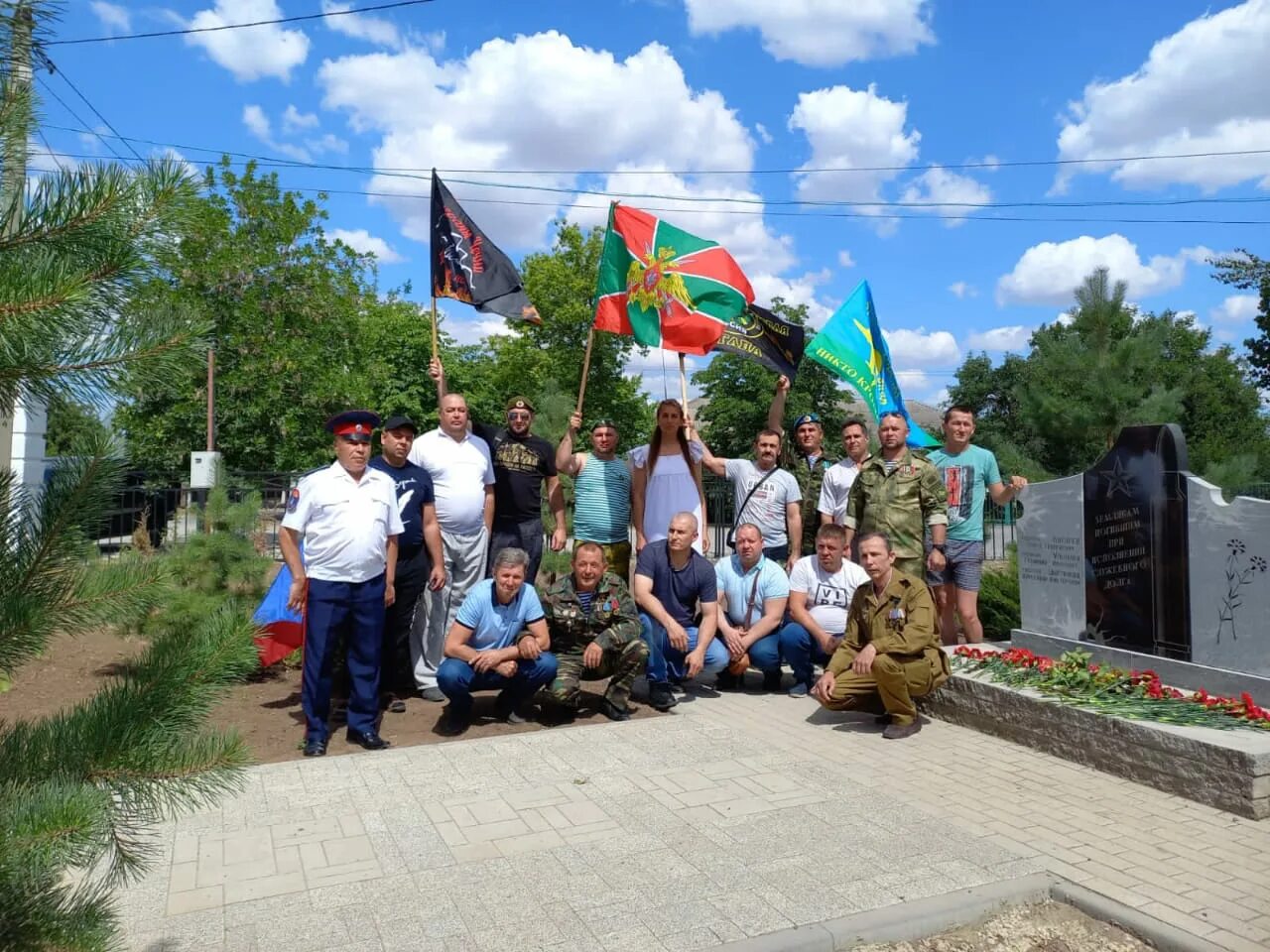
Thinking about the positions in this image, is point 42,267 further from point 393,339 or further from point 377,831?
point 393,339

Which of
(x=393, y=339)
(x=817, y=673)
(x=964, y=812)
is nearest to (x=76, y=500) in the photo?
(x=964, y=812)

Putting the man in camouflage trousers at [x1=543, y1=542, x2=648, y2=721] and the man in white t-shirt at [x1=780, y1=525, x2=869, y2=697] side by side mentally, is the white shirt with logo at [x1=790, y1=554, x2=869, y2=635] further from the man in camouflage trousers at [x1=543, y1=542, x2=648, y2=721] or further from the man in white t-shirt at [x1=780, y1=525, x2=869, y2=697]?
the man in camouflage trousers at [x1=543, y1=542, x2=648, y2=721]

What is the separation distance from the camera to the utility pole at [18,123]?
1562 mm

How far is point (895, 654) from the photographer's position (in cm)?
552

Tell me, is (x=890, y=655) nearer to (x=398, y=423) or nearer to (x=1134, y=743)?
(x=1134, y=743)

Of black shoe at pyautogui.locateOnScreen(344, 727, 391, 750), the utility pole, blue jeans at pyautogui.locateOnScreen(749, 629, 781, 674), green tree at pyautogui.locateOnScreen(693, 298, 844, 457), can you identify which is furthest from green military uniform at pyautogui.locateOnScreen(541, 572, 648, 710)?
green tree at pyautogui.locateOnScreen(693, 298, 844, 457)

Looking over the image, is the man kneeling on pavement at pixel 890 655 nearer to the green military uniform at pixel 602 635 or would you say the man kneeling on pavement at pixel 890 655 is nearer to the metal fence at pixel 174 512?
the green military uniform at pixel 602 635

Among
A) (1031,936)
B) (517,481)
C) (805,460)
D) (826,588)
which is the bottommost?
(1031,936)

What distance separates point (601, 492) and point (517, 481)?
597 mm

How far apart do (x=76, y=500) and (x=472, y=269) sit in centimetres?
556

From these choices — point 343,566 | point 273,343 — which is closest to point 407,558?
point 343,566

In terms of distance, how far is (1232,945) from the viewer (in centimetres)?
304

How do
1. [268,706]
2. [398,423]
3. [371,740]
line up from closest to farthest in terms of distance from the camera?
[371,740] < [398,423] < [268,706]

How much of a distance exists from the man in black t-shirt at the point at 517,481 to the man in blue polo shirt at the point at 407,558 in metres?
0.62
